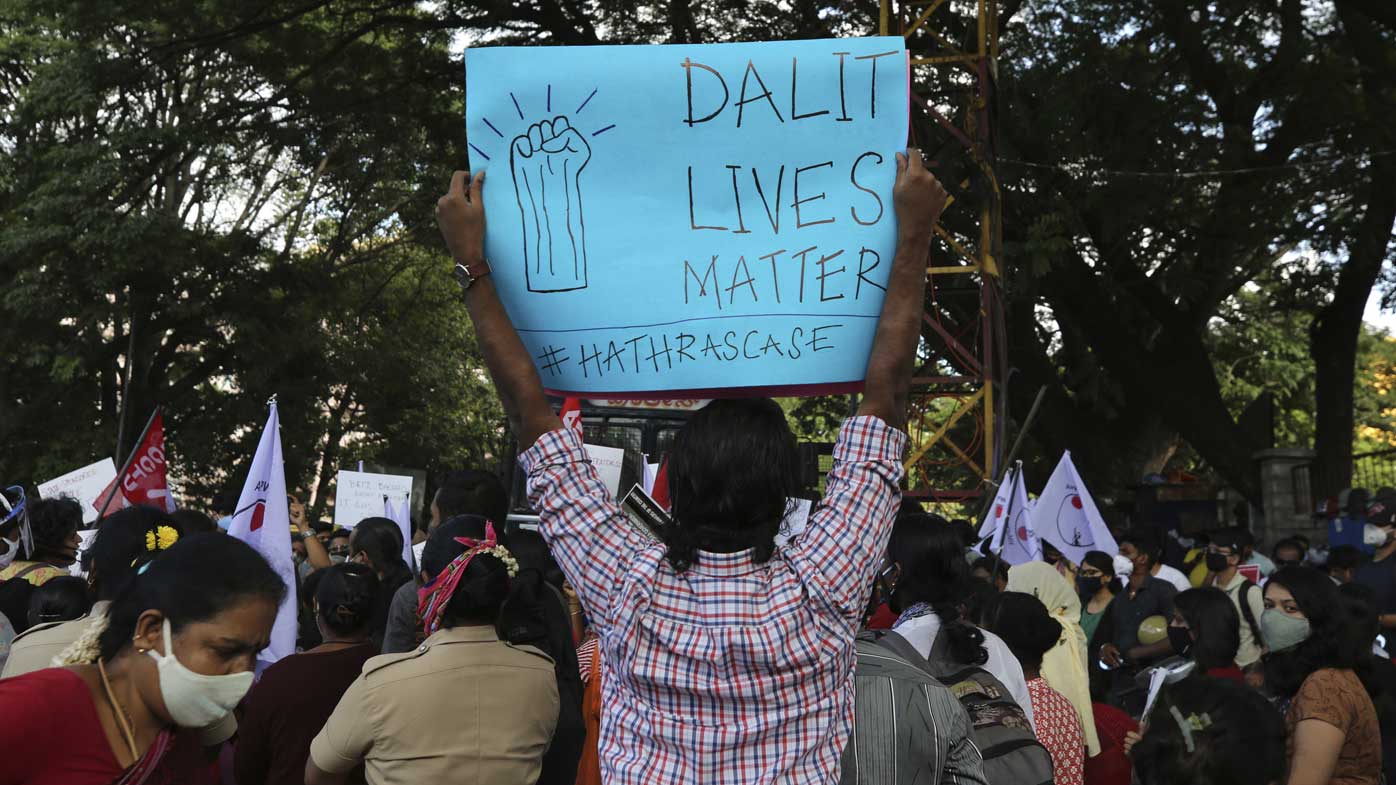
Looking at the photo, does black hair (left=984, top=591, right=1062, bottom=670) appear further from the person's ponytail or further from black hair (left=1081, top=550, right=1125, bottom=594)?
black hair (left=1081, top=550, right=1125, bottom=594)

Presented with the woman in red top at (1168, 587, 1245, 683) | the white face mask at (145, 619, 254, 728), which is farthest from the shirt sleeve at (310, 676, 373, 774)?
the woman in red top at (1168, 587, 1245, 683)

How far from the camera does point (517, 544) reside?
16.7 ft

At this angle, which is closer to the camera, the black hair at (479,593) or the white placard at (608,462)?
the black hair at (479,593)

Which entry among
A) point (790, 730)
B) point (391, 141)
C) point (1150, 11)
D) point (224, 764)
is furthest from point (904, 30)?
point (790, 730)

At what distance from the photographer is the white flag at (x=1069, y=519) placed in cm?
983

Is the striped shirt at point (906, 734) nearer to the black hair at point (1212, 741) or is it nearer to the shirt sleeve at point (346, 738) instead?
the black hair at point (1212, 741)

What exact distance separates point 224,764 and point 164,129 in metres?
16.2

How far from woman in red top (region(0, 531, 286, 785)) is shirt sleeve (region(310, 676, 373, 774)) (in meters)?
0.83

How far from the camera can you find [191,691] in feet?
8.47

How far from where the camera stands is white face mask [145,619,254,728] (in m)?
2.58

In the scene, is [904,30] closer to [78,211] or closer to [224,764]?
[78,211]

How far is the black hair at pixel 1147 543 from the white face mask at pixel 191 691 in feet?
26.0

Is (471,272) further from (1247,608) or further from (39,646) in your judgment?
(1247,608)

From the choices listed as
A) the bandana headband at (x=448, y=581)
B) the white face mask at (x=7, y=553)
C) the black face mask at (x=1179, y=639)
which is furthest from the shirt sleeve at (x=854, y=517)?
the white face mask at (x=7, y=553)
